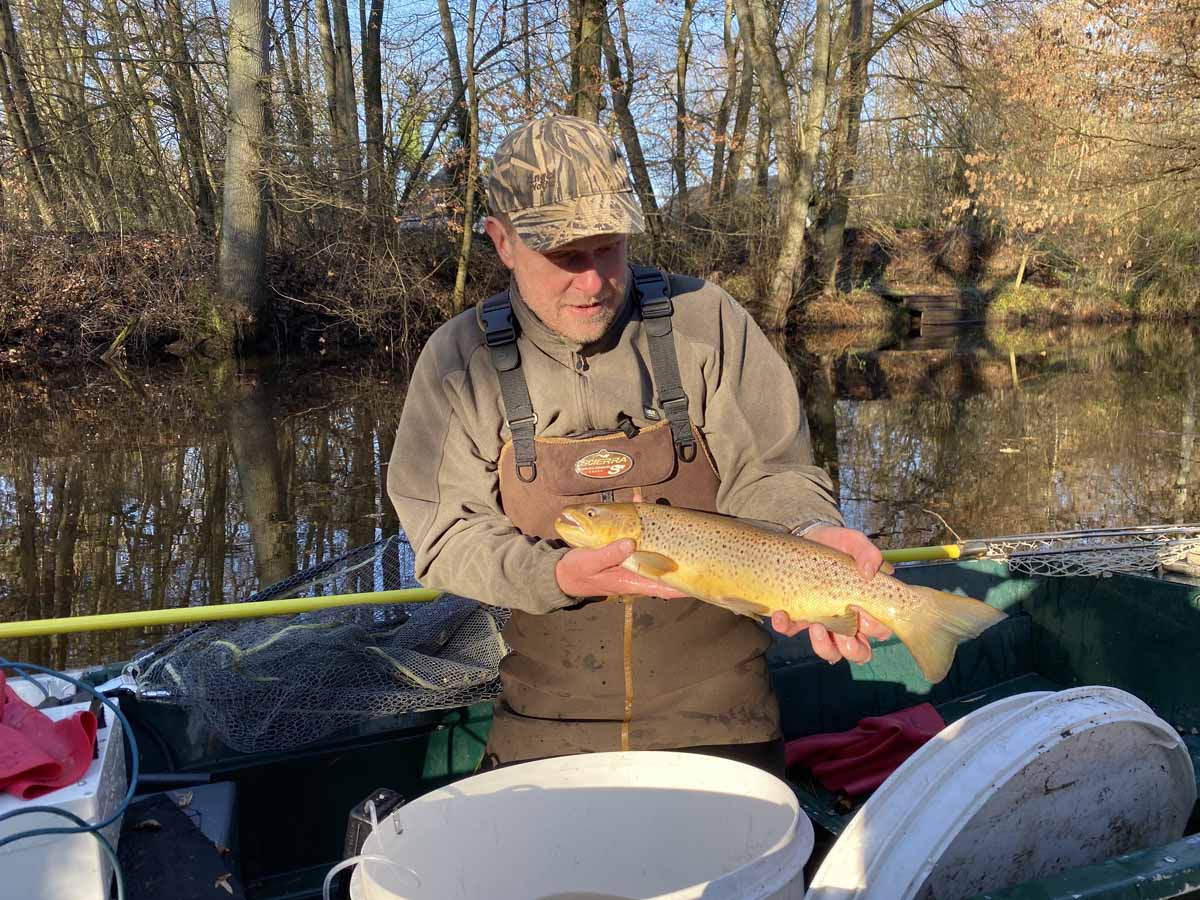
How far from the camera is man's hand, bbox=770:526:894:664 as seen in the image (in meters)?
2.36

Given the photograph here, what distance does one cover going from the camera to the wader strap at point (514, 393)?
2695 mm

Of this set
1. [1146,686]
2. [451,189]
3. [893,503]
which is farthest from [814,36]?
[1146,686]

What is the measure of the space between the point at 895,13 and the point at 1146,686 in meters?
20.7

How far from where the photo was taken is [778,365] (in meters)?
2.82

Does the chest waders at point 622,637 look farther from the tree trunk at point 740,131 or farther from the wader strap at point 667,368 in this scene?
the tree trunk at point 740,131

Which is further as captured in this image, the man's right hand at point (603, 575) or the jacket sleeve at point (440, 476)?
the jacket sleeve at point (440, 476)

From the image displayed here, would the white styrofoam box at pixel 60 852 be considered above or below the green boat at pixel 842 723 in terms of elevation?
above

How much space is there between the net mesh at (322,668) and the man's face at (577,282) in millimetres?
1337

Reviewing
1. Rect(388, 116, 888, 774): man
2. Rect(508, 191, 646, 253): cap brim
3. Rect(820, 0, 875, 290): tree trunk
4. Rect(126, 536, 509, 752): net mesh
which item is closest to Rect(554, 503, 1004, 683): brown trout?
Rect(388, 116, 888, 774): man

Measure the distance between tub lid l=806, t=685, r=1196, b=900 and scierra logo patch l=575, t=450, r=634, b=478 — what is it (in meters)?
0.99

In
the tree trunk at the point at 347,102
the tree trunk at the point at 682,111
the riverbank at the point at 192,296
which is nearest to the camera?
the riverbank at the point at 192,296

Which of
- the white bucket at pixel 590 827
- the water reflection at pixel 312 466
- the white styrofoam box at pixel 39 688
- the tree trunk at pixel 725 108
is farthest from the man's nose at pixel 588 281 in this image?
the tree trunk at pixel 725 108

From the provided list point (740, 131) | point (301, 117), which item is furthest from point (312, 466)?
point (740, 131)

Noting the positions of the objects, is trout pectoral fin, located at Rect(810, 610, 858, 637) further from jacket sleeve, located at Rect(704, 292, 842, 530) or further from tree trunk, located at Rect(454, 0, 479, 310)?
tree trunk, located at Rect(454, 0, 479, 310)
